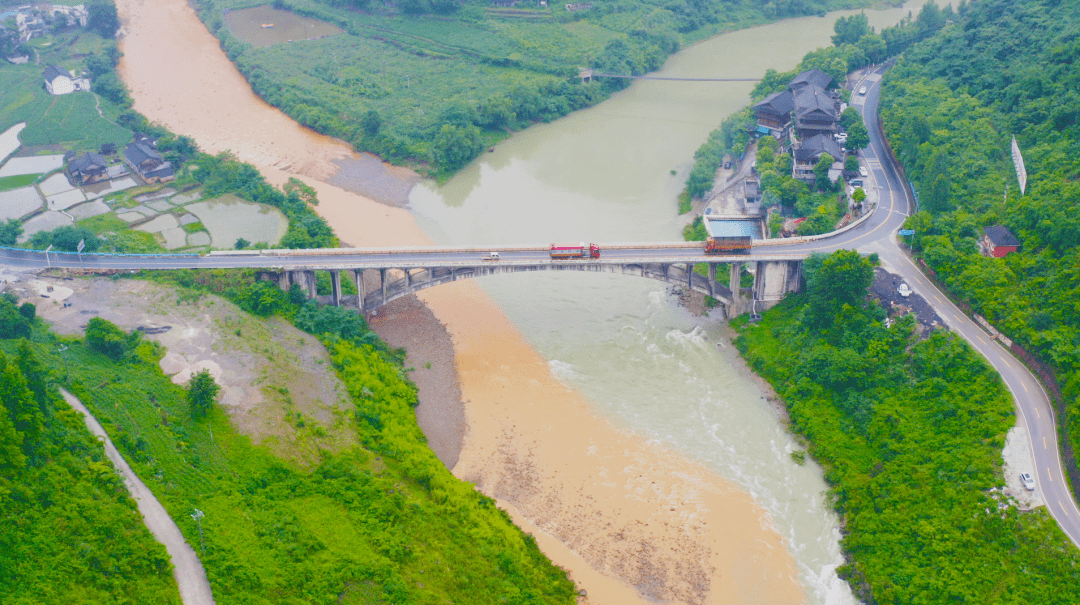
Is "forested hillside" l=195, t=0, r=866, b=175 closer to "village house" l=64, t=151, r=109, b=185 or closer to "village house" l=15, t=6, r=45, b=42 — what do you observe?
"village house" l=15, t=6, r=45, b=42

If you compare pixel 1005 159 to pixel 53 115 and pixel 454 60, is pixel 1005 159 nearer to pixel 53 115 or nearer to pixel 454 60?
pixel 454 60

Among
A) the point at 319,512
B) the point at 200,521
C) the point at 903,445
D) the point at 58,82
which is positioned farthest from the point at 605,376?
the point at 58,82

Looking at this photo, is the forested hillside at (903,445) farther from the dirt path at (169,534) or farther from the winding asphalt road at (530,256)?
the dirt path at (169,534)

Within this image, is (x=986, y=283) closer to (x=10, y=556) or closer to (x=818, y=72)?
(x=818, y=72)

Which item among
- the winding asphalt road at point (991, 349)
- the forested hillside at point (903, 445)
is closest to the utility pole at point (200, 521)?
the forested hillside at point (903, 445)

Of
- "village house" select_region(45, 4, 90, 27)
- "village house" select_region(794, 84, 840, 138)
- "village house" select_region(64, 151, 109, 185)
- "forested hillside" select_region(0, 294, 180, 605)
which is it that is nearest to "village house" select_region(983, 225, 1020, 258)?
"village house" select_region(794, 84, 840, 138)
